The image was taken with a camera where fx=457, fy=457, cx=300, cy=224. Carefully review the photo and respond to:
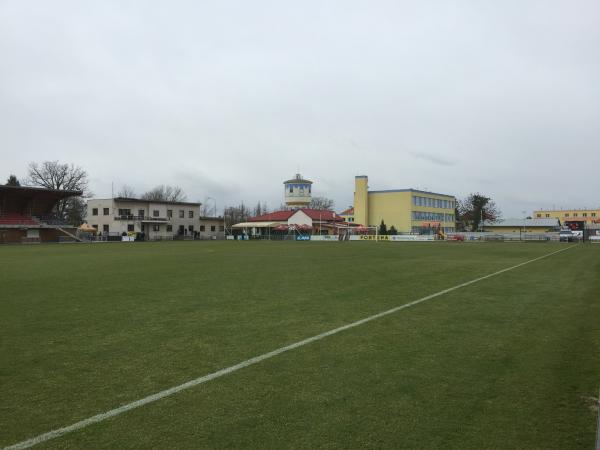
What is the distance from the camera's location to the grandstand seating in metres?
64.0

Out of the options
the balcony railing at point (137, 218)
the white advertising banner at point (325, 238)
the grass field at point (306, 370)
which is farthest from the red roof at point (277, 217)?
the grass field at point (306, 370)

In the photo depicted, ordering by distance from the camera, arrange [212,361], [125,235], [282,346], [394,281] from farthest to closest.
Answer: [125,235] → [394,281] → [282,346] → [212,361]

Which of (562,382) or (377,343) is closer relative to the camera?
(562,382)

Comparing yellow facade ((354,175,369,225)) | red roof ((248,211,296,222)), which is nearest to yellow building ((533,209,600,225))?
yellow facade ((354,175,369,225))

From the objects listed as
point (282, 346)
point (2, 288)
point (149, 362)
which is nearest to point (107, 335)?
point (149, 362)

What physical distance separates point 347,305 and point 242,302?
246 cm

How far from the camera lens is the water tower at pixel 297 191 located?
95.3 meters

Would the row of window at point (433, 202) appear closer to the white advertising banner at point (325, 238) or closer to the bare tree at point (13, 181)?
the white advertising banner at point (325, 238)

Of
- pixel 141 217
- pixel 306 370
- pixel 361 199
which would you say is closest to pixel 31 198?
pixel 141 217

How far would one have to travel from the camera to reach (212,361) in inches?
238

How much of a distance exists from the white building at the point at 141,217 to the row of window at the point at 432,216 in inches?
1873

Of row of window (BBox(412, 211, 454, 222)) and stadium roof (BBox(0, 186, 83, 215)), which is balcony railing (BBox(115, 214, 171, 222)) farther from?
row of window (BBox(412, 211, 454, 222))

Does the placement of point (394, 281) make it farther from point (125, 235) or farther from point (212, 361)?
point (125, 235)

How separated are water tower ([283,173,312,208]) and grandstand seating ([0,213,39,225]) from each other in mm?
46847
